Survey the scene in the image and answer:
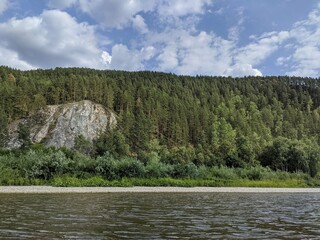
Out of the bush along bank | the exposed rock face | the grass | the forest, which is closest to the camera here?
the grass

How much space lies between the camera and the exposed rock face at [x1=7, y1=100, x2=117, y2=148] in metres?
128

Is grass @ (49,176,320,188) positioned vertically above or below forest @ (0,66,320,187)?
below

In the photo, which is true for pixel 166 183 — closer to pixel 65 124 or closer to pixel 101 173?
pixel 101 173

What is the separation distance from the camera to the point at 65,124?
133875 mm

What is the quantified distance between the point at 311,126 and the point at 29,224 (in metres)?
178

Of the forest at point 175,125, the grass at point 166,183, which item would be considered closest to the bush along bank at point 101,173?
the grass at point 166,183

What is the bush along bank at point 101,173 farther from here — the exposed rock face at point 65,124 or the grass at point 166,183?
the exposed rock face at point 65,124

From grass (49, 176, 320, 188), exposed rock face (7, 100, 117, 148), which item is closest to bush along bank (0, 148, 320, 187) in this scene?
grass (49, 176, 320, 188)

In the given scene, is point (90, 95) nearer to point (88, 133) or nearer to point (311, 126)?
point (88, 133)

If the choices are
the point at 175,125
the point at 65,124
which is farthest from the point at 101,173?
the point at 175,125

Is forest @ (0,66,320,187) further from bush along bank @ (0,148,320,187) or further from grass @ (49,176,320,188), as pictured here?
bush along bank @ (0,148,320,187)

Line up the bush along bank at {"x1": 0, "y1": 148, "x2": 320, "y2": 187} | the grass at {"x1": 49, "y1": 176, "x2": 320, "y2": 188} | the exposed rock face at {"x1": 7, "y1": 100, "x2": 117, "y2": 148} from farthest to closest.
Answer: the exposed rock face at {"x1": 7, "y1": 100, "x2": 117, "y2": 148} → the bush along bank at {"x1": 0, "y1": 148, "x2": 320, "y2": 187} → the grass at {"x1": 49, "y1": 176, "x2": 320, "y2": 188}

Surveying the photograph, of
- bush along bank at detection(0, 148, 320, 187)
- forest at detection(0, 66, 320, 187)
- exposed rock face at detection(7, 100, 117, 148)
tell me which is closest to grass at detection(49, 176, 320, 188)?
bush along bank at detection(0, 148, 320, 187)

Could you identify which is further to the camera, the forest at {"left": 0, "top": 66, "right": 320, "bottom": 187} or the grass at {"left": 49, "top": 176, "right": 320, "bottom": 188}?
the forest at {"left": 0, "top": 66, "right": 320, "bottom": 187}
